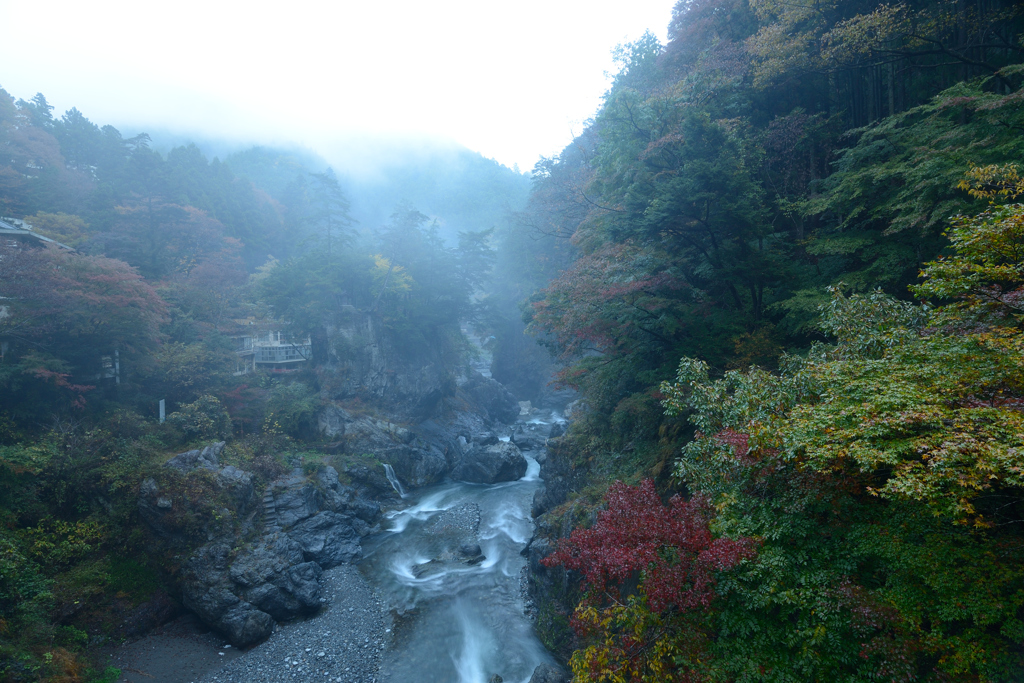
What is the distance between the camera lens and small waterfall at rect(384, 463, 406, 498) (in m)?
23.2

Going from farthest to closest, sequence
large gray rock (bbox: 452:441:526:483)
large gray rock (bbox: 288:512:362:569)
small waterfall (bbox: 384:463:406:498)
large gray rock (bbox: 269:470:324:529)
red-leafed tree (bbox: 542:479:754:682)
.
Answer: large gray rock (bbox: 452:441:526:483) → small waterfall (bbox: 384:463:406:498) → large gray rock (bbox: 269:470:324:529) → large gray rock (bbox: 288:512:362:569) → red-leafed tree (bbox: 542:479:754:682)

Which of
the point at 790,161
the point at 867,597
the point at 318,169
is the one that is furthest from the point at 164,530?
the point at 318,169

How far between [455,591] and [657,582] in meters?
11.4

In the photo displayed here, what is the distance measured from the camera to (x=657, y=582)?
18.7ft

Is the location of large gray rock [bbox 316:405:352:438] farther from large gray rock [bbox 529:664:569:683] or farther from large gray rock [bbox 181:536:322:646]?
large gray rock [bbox 529:664:569:683]

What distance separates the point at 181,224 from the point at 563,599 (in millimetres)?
31711

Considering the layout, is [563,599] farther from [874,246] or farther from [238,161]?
[238,161]

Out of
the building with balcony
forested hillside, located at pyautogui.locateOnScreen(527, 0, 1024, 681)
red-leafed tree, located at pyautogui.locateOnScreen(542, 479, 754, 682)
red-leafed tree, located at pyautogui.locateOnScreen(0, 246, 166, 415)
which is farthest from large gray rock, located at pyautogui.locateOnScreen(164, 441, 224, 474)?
red-leafed tree, located at pyautogui.locateOnScreen(542, 479, 754, 682)

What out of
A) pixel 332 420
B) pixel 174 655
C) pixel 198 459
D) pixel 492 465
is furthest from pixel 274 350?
pixel 174 655

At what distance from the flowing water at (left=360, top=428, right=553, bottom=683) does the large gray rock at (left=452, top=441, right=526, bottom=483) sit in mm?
1589

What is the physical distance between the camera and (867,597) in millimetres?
4891

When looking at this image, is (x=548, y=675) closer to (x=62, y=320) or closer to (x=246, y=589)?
(x=246, y=589)

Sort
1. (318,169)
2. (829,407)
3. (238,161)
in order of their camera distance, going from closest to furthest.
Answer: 1. (829,407)
2. (238,161)
3. (318,169)

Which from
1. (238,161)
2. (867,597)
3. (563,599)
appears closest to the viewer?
(867,597)
